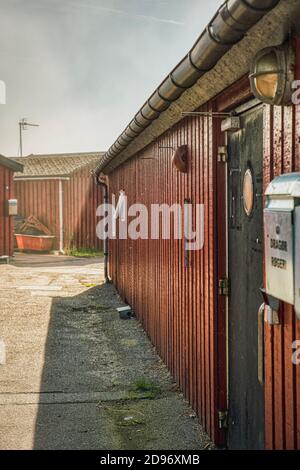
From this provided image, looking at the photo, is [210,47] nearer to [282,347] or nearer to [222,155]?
[222,155]

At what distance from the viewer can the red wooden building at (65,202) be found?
968 inches

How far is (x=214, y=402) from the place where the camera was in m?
4.45

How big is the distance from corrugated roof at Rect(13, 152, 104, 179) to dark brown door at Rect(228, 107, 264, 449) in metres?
→ 21.0

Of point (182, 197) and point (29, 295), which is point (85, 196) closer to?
point (29, 295)

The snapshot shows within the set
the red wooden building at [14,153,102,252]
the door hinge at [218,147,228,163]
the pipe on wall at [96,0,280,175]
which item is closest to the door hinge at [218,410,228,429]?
the door hinge at [218,147,228,163]

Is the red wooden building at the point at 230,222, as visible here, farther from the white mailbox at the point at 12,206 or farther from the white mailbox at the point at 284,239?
the white mailbox at the point at 12,206

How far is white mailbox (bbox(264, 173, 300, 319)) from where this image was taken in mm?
2473

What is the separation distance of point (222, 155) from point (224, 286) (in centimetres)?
96

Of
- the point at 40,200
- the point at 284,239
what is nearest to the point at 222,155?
the point at 284,239

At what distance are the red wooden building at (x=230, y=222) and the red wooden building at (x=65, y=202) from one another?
1789cm

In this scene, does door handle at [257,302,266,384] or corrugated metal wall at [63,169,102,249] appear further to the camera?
corrugated metal wall at [63,169,102,249]

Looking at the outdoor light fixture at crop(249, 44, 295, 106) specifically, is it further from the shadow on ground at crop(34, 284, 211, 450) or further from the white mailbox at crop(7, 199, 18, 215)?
the white mailbox at crop(7, 199, 18, 215)
